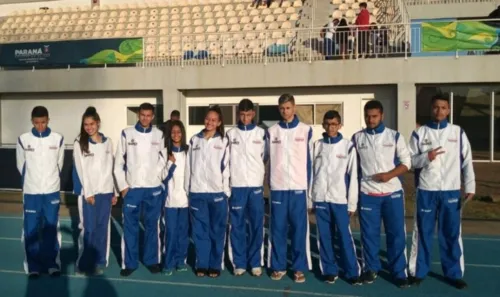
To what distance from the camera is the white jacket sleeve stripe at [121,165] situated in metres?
6.82

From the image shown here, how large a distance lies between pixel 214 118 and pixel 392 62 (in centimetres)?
1231

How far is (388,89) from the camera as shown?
61.2ft

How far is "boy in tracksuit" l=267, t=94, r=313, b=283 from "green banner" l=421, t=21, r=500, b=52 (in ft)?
39.8

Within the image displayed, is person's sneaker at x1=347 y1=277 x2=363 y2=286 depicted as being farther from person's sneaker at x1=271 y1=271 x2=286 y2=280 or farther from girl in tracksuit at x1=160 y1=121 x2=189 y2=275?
girl in tracksuit at x1=160 y1=121 x2=189 y2=275

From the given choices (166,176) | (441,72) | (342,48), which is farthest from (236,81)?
(166,176)

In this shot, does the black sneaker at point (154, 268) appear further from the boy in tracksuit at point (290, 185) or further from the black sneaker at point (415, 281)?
the black sneaker at point (415, 281)

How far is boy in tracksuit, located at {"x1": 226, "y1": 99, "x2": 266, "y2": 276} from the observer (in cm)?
662

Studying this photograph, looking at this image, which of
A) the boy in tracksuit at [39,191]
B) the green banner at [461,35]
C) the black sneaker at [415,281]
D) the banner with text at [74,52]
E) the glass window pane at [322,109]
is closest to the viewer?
the black sneaker at [415,281]

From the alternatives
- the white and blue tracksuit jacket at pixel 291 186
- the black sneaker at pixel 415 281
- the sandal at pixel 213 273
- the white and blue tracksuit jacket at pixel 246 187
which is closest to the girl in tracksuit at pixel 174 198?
the sandal at pixel 213 273

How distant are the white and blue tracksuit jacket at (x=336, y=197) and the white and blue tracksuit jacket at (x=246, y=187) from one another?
0.68m

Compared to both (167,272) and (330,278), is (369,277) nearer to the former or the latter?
(330,278)

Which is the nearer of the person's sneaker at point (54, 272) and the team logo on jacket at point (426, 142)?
the team logo on jacket at point (426, 142)

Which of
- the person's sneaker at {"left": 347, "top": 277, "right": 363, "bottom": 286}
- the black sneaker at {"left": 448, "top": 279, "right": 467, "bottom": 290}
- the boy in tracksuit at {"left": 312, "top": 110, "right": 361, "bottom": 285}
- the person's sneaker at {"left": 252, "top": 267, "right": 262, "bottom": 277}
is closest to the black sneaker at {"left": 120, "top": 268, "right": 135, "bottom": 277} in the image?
the person's sneaker at {"left": 252, "top": 267, "right": 262, "bottom": 277}

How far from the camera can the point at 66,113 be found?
22.7 metres
